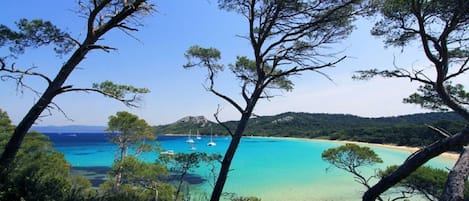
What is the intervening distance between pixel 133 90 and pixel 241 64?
2364mm

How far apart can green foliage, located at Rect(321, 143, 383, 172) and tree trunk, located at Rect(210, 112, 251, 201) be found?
8.07 m

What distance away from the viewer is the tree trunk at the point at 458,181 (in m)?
2.13

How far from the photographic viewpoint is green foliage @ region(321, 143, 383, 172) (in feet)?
38.8

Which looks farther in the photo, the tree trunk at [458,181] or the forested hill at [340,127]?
the forested hill at [340,127]

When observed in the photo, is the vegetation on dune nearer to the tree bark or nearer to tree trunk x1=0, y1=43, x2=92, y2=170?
the tree bark

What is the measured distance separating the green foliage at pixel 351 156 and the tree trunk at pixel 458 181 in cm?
969

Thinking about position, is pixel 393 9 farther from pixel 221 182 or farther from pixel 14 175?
pixel 14 175

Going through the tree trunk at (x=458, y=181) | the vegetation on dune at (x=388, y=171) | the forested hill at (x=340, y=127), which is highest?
the forested hill at (x=340, y=127)

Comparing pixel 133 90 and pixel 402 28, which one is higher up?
pixel 402 28

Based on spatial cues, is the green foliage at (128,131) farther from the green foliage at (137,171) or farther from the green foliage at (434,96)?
the green foliage at (434,96)

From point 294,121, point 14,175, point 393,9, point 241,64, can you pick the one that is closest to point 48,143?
point 241,64

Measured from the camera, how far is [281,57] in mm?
5387

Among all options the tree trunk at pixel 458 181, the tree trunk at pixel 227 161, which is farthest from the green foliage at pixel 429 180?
the tree trunk at pixel 458 181

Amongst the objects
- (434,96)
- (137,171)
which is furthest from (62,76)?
(137,171)
